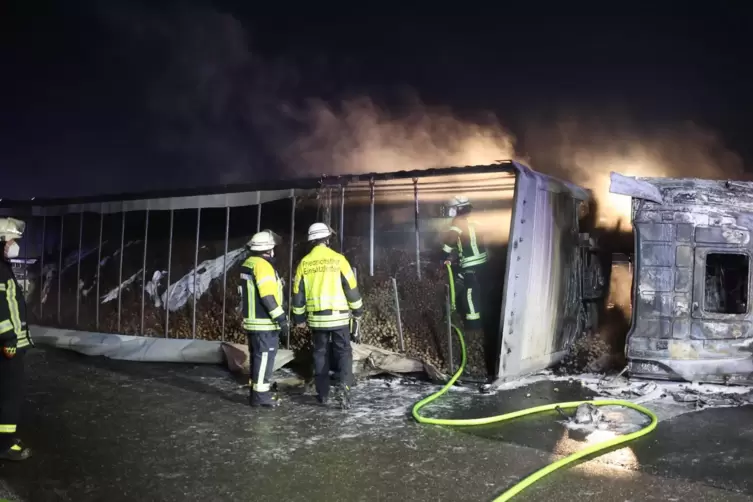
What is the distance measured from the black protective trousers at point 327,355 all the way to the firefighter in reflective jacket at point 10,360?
2.74 meters

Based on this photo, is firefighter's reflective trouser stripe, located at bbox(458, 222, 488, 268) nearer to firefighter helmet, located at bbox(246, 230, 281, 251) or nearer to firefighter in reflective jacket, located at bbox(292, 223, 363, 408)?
firefighter in reflective jacket, located at bbox(292, 223, 363, 408)

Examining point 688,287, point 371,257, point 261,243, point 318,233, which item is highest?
point 318,233

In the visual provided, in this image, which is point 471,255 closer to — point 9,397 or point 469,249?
point 469,249

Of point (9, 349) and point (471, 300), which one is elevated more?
point (471, 300)

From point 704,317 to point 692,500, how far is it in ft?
13.1

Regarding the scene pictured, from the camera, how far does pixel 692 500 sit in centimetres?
358

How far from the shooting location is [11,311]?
4348mm

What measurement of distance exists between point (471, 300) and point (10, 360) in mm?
5775

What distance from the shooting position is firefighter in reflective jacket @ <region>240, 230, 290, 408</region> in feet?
19.2

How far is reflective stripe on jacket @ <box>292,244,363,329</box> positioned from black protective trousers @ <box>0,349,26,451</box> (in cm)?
265

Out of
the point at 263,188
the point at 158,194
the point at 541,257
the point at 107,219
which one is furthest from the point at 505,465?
the point at 107,219

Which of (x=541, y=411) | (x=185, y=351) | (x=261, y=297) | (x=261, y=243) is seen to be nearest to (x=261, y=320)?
(x=261, y=297)

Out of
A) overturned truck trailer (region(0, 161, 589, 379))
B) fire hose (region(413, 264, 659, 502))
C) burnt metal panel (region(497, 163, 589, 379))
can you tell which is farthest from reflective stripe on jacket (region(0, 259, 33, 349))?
burnt metal panel (region(497, 163, 589, 379))

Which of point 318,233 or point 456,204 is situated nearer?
point 318,233
